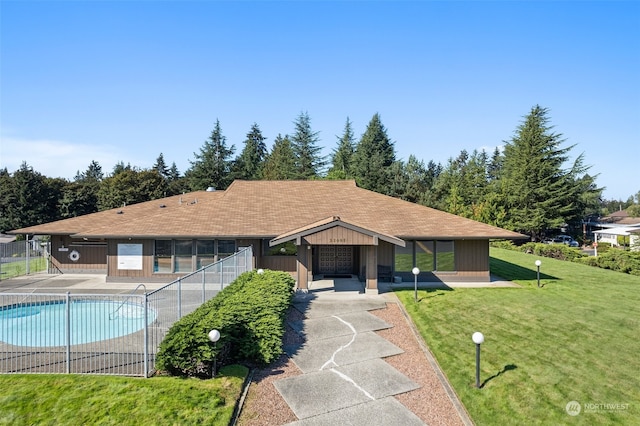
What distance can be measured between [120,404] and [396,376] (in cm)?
561

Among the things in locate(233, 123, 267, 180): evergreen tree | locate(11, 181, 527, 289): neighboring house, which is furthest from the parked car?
locate(233, 123, 267, 180): evergreen tree

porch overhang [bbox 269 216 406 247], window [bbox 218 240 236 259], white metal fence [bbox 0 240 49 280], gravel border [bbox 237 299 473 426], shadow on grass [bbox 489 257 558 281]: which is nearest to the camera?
gravel border [bbox 237 299 473 426]

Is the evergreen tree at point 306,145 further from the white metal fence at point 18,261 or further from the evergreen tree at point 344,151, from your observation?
the white metal fence at point 18,261

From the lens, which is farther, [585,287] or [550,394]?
[585,287]

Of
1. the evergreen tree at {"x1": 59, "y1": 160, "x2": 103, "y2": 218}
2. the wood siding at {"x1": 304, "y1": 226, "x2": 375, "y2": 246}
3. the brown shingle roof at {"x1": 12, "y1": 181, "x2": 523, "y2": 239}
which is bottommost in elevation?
the wood siding at {"x1": 304, "y1": 226, "x2": 375, "y2": 246}

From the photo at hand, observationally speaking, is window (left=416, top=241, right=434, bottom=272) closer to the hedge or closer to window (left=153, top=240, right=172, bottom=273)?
window (left=153, top=240, right=172, bottom=273)

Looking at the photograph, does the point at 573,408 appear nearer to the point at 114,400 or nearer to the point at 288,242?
the point at 114,400

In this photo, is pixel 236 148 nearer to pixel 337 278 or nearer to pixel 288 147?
pixel 288 147

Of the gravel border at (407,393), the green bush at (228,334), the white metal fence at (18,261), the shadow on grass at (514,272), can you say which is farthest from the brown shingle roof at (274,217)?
the gravel border at (407,393)

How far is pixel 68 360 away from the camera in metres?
7.41

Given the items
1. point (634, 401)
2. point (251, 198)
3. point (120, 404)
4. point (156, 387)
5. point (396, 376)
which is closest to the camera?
point (120, 404)

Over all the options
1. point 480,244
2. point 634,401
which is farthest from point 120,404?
point 480,244

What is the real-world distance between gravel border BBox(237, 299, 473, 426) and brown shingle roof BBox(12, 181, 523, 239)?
7785mm

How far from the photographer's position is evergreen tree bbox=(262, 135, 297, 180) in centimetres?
5281
